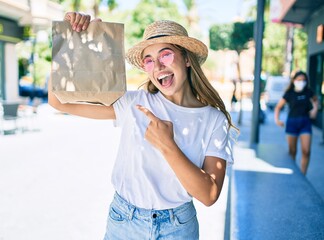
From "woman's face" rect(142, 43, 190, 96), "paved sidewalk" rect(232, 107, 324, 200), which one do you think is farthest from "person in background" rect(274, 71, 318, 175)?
"woman's face" rect(142, 43, 190, 96)

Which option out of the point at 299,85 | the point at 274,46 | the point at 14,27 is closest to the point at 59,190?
the point at 299,85

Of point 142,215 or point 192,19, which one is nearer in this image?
point 142,215

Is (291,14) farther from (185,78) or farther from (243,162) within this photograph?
(185,78)

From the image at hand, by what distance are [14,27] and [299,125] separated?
13545mm

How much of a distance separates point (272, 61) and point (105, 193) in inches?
1563

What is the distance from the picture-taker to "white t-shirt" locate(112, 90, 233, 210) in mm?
1718

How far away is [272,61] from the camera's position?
140 ft

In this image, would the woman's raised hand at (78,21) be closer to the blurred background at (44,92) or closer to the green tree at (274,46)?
the blurred background at (44,92)

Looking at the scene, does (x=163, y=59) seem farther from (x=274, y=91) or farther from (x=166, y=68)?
(x=274, y=91)

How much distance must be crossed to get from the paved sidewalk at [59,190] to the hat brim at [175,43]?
2.33m

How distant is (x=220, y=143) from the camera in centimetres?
173

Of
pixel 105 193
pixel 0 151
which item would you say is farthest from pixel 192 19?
pixel 105 193

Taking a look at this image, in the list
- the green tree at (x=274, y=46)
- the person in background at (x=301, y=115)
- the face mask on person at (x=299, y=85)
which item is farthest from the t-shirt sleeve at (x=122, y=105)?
the green tree at (x=274, y=46)

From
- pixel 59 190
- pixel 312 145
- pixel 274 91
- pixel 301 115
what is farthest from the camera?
pixel 274 91
